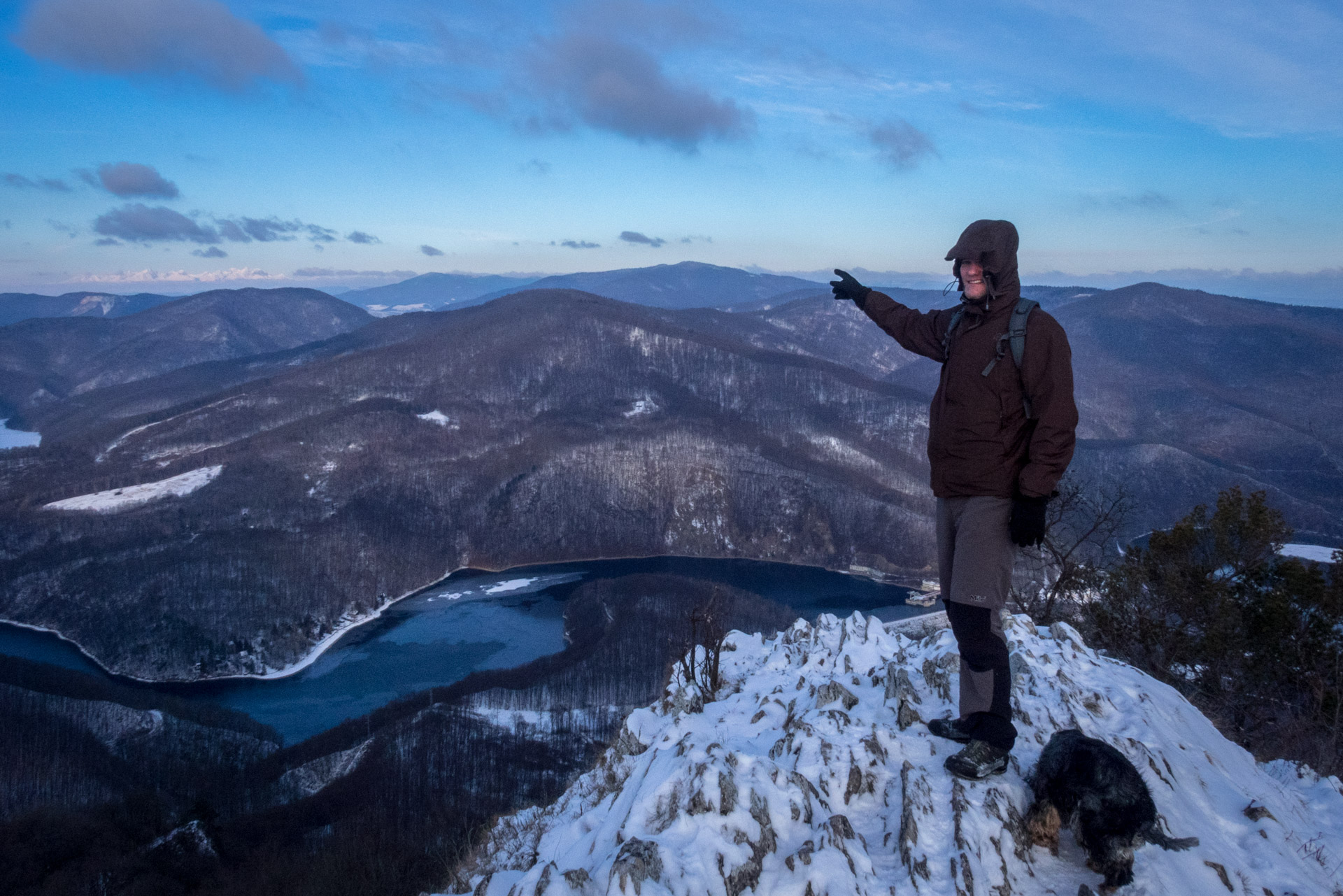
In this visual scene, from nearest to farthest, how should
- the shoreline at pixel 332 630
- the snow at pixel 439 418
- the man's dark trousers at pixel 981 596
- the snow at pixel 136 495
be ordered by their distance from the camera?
1. the man's dark trousers at pixel 981 596
2. the shoreline at pixel 332 630
3. the snow at pixel 136 495
4. the snow at pixel 439 418

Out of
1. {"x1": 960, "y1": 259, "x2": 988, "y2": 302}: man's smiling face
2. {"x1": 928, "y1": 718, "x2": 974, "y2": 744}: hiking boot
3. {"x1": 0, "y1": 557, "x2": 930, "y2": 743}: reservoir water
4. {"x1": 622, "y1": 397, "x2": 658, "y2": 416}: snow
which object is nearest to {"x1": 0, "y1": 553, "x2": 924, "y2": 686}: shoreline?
{"x1": 0, "y1": 557, "x2": 930, "y2": 743}: reservoir water

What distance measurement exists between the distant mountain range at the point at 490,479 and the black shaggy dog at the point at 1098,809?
A: 102528 mm

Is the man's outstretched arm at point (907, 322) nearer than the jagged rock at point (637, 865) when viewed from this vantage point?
No

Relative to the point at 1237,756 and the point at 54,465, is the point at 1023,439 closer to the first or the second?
the point at 1237,756

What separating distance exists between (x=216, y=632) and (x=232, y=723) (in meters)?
26.0

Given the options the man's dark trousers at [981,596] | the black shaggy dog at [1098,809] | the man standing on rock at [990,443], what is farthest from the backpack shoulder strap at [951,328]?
the black shaggy dog at [1098,809]

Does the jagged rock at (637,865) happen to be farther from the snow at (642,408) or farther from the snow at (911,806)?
the snow at (642,408)

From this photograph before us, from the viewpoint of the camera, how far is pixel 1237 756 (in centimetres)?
825

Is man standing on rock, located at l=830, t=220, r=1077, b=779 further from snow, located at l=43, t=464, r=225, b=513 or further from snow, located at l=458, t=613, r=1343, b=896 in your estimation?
snow, located at l=43, t=464, r=225, b=513

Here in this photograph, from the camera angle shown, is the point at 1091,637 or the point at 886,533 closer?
the point at 1091,637

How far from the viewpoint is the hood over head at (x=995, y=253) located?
19.9 feet

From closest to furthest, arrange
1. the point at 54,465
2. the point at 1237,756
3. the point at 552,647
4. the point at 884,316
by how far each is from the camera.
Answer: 1. the point at 884,316
2. the point at 1237,756
3. the point at 552,647
4. the point at 54,465

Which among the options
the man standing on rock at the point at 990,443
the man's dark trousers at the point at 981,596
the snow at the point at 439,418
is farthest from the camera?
the snow at the point at 439,418

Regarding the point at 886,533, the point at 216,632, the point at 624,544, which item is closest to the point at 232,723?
the point at 216,632
